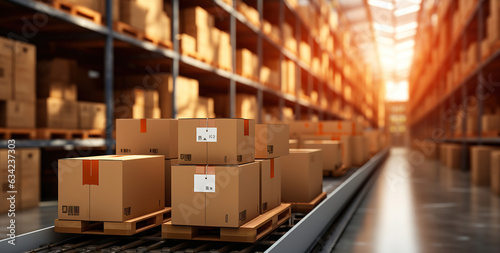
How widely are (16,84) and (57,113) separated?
0.56 meters

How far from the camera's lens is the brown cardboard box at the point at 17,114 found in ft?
12.1

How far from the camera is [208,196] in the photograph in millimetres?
2572

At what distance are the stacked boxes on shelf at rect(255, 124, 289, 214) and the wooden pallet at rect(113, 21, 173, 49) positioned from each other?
7.20 feet

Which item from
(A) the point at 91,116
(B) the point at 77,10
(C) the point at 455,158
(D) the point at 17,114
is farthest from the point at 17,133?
(C) the point at 455,158

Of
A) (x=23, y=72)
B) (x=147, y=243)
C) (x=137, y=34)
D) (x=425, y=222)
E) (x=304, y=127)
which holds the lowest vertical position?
(x=425, y=222)

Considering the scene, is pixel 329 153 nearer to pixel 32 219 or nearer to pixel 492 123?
pixel 32 219

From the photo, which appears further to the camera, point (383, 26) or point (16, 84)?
point (383, 26)

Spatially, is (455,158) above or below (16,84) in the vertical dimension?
below

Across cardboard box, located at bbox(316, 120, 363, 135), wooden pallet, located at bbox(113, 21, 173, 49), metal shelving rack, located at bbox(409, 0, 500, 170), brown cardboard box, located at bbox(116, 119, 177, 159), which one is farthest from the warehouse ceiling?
brown cardboard box, located at bbox(116, 119, 177, 159)

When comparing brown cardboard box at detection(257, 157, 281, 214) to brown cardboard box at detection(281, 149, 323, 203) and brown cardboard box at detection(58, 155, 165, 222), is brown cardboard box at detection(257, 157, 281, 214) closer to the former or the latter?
brown cardboard box at detection(281, 149, 323, 203)

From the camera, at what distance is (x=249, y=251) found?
8.27ft

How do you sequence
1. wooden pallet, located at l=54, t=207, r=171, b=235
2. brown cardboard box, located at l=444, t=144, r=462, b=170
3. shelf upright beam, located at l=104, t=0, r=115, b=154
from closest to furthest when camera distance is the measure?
wooden pallet, located at l=54, t=207, r=171, b=235 < shelf upright beam, located at l=104, t=0, r=115, b=154 < brown cardboard box, located at l=444, t=144, r=462, b=170

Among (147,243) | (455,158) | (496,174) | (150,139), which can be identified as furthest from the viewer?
(455,158)

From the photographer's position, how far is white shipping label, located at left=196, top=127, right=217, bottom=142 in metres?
2.71
